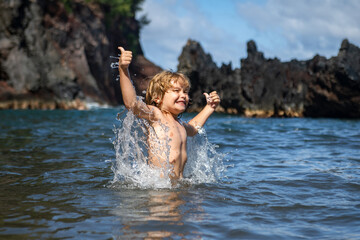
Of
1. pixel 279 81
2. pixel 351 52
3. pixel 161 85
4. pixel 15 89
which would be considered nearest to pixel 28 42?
pixel 15 89

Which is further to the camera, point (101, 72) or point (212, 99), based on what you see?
point (101, 72)

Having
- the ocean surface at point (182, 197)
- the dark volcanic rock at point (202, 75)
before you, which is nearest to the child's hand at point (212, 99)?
the ocean surface at point (182, 197)

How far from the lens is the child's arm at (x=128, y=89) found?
4.28 m

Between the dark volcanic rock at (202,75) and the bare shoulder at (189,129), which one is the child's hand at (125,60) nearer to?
the bare shoulder at (189,129)

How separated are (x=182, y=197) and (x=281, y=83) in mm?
29871

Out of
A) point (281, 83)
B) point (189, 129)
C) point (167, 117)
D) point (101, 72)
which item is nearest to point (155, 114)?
point (167, 117)

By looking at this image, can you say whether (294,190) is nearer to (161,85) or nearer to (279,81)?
(161,85)

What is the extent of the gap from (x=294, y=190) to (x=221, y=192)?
2.59 ft

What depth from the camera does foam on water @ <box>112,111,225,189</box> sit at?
4965 millimetres

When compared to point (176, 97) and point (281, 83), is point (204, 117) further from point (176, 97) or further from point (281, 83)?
point (281, 83)

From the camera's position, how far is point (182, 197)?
4207mm

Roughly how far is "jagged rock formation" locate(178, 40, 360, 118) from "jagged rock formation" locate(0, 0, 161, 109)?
8816mm

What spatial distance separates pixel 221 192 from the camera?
4551mm

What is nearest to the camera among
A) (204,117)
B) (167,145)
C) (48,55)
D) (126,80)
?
(126,80)
